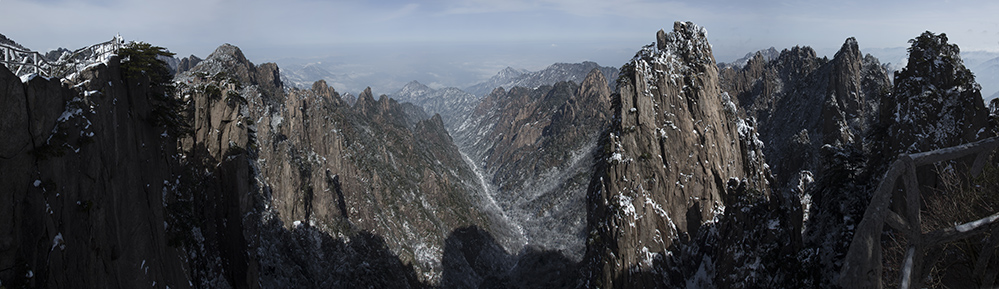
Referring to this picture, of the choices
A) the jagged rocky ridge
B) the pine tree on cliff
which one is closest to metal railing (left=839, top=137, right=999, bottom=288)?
the jagged rocky ridge

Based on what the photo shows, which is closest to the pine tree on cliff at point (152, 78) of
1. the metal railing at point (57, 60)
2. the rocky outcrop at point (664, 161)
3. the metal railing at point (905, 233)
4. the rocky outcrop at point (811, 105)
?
the metal railing at point (57, 60)

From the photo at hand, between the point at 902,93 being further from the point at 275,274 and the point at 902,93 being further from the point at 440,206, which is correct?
the point at 440,206

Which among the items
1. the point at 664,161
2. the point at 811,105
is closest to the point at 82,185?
the point at 664,161

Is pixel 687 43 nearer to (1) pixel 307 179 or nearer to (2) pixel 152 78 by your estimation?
(2) pixel 152 78

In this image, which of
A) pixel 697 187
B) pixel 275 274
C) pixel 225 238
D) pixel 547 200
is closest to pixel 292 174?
pixel 275 274

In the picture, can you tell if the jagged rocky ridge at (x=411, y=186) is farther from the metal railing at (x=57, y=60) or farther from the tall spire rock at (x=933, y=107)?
the metal railing at (x=57, y=60)
